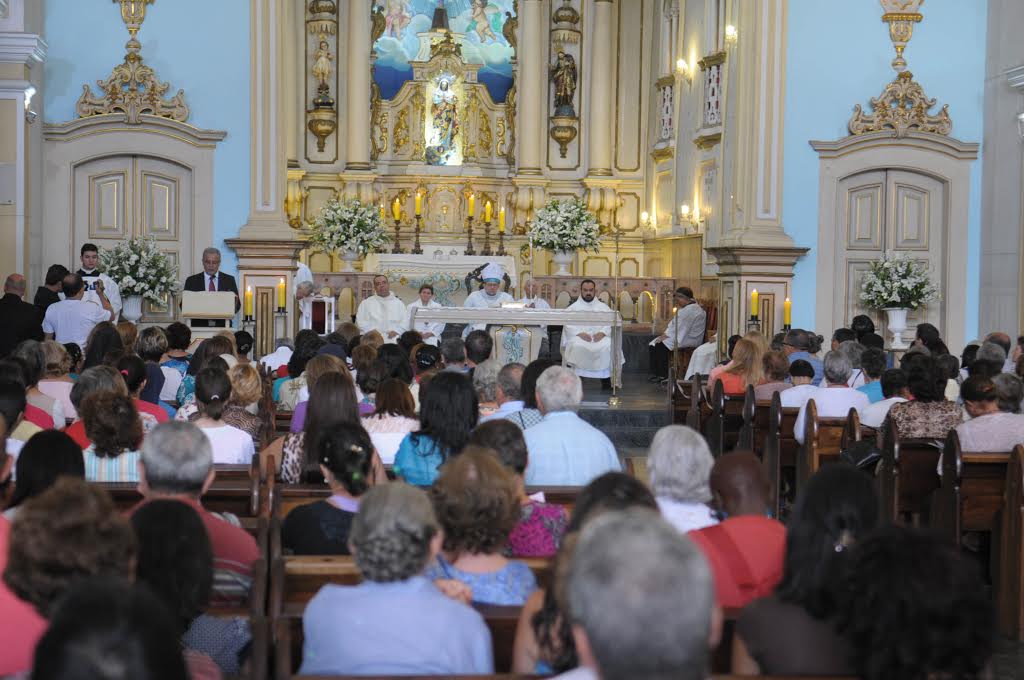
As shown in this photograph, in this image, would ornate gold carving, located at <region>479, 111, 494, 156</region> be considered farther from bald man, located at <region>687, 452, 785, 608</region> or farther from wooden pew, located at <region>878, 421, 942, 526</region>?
bald man, located at <region>687, 452, 785, 608</region>

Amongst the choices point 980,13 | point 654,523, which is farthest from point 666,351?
point 654,523

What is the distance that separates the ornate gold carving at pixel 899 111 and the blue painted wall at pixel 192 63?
7020 mm

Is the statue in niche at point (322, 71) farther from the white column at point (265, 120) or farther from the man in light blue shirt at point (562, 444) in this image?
the man in light blue shirt at point (562, 444)

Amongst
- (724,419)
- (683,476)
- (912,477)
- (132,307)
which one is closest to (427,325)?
(132,307)

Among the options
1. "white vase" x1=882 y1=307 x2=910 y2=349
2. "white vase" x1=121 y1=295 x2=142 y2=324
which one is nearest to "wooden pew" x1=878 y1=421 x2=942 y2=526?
"white vase" x1=882 y1=307 x2=910 y2=349

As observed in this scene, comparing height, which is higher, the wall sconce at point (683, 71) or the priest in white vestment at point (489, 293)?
the wall sconce at point (683, 71)

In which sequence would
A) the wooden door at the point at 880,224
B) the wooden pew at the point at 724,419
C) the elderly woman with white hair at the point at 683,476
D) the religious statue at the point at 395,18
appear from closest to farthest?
the elderly woman with white hair at the point at 683,476 < the wooden pew at the point at 724,419 < the wooden door at the point at 880,224 < the religious statue at the point at 395,18

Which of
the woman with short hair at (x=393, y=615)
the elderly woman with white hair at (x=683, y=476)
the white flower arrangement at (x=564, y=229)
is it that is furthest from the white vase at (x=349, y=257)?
the woman with short hair at (x=393, y=615)

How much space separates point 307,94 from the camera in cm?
1855

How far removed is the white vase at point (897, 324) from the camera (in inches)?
580

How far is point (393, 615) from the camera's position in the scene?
3.20 m

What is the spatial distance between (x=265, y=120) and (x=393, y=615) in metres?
11.6

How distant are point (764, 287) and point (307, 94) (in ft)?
25.0

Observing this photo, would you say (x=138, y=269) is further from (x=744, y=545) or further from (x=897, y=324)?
(x=744, y=545)
